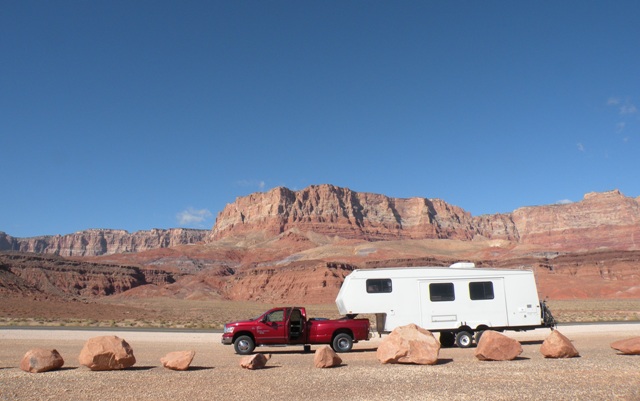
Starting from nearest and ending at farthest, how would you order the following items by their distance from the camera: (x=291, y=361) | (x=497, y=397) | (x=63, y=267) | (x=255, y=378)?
(x=497, y=397), (x=255, y=378), (x=291, y=361), (x=63, y=267)

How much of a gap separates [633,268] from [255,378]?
305 ft

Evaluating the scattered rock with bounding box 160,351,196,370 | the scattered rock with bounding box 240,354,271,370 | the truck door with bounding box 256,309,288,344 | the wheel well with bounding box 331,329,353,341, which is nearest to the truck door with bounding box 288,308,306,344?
the truck door with bounding box 256,309,288,344

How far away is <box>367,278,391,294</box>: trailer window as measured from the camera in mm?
17016

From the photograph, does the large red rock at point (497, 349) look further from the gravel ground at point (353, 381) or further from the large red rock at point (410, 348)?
the large red rock at point (410, 348)

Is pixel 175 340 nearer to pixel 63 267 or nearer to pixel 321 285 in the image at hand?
pixel 321 285

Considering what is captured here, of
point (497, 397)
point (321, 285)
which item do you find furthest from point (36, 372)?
point (321, 285)

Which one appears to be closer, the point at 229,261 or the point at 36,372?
the point at 36,372

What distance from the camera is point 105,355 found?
436 inches

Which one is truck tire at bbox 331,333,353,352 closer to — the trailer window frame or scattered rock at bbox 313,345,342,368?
the trailer window frame

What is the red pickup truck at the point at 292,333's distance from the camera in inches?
631

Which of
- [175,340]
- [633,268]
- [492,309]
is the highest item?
[633,268]

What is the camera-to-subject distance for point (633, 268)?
8338 cm

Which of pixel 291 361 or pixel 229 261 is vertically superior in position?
pixel 229 261

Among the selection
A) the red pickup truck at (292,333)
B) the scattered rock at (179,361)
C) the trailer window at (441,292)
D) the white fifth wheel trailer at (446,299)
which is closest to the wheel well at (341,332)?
the red pickup truck at (292,333)
